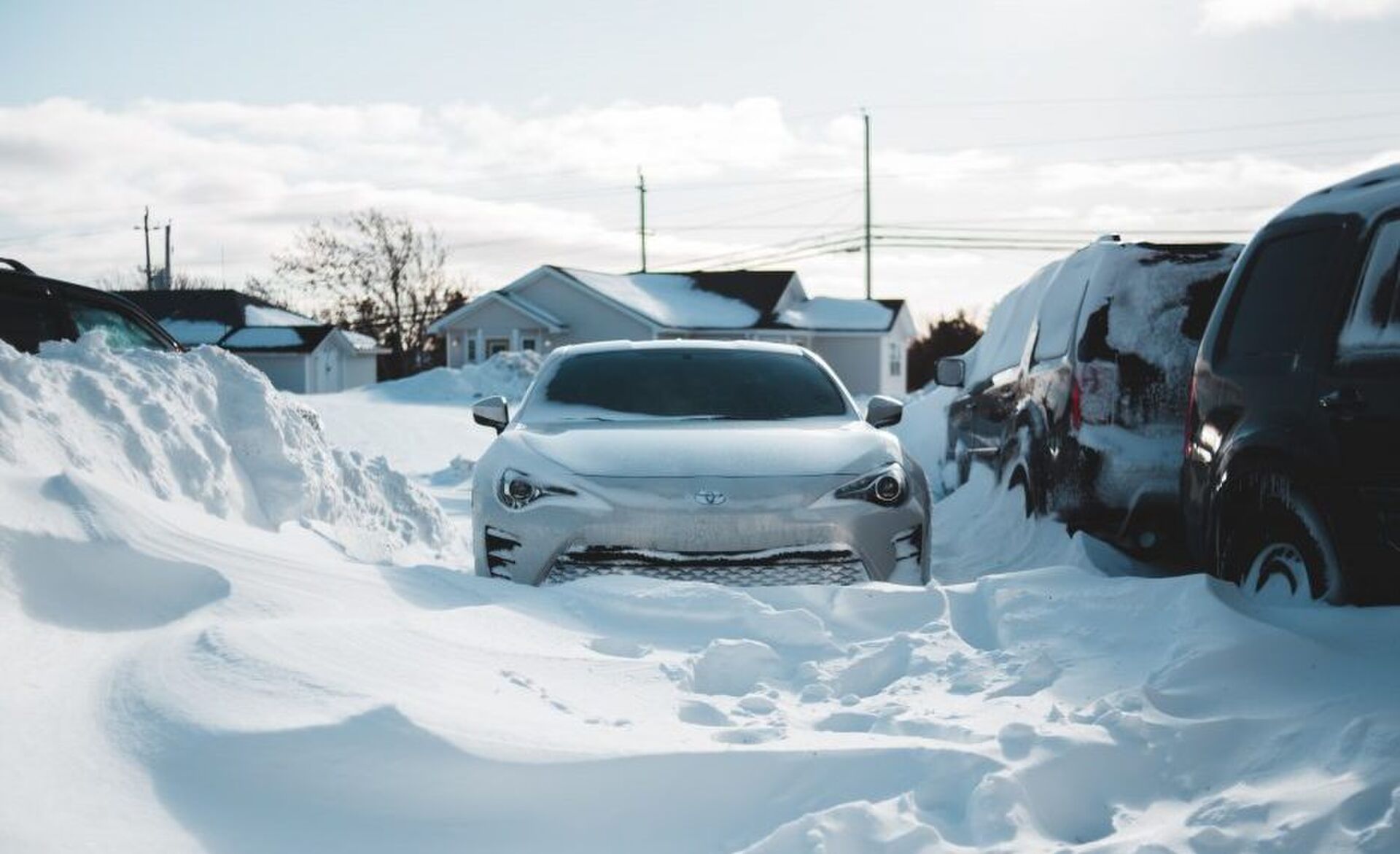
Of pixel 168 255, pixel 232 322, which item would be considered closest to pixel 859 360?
pixel 232 322

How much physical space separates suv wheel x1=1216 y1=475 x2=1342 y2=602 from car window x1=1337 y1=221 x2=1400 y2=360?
1.66 ft

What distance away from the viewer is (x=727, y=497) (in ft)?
18.5

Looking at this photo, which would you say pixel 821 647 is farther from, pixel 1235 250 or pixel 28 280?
pixel 28 280

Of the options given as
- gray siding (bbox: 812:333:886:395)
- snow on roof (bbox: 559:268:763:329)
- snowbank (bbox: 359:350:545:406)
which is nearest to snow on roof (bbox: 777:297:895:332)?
gray siding (bbox: 812:333:886:395)

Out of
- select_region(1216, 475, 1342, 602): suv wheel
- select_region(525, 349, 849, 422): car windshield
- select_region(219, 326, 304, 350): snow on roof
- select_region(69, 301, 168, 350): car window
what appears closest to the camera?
select_region(1216, 475, 1342, 602): suv wheel

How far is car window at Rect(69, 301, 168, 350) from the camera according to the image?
32.3 feet

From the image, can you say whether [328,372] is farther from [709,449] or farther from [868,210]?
[709,449]

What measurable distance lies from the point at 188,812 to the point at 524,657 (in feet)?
4.62

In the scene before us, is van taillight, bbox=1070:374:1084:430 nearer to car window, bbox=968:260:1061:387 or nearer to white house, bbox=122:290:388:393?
car window, bbox=968:260:1061:387

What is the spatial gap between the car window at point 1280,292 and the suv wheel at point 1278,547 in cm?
54

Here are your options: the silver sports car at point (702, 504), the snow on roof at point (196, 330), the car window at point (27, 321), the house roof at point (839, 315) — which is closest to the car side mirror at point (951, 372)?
the silver sports car at point (702, 504)

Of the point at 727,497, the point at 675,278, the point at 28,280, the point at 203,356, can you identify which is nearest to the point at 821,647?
the point at 727,497

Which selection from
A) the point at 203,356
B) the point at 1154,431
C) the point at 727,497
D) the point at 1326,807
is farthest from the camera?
the point at 203,356

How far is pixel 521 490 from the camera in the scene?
583 cm
